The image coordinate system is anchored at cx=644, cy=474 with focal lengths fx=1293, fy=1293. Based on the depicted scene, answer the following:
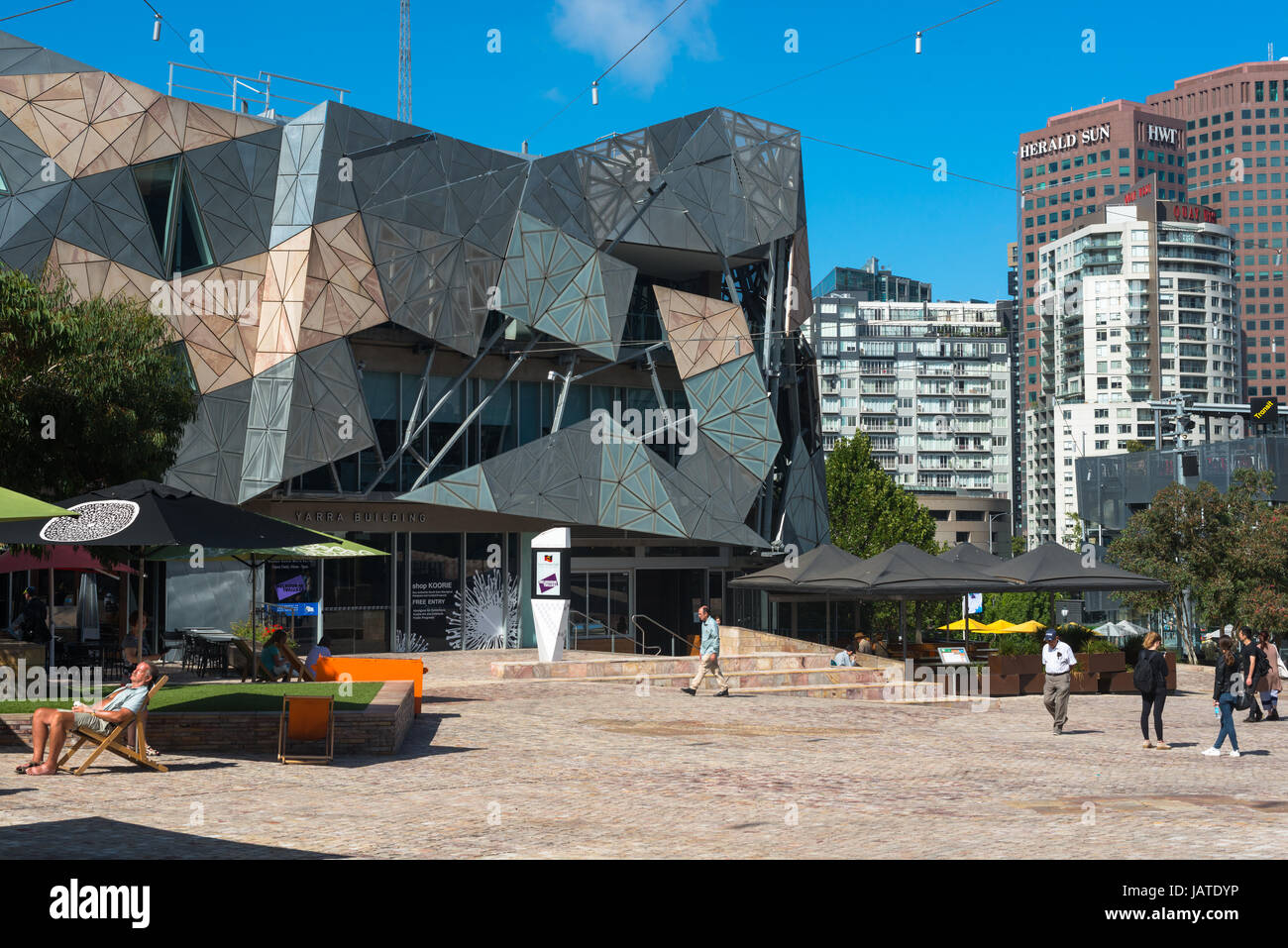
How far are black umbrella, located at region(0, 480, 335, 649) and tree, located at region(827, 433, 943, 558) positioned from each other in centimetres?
5794

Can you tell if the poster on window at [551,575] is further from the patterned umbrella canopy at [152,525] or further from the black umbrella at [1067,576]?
the patterned umbrella canopy at [152,525]

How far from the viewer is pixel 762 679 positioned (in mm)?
24516

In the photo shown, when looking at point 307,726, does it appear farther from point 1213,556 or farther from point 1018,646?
point 1213,556

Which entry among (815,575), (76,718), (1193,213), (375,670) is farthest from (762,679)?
(1193,213)

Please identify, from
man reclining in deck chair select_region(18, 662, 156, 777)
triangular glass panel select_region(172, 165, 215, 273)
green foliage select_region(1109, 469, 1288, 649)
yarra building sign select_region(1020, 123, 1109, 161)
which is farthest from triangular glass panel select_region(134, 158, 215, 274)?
yarra building sign select_region(1020, 123, 1109, 161)

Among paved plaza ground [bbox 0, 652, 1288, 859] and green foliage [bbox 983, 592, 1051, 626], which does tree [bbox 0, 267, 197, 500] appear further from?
green foliage [bbox 983, 592, 1051, 626]

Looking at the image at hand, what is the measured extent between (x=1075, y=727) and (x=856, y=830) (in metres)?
11.0

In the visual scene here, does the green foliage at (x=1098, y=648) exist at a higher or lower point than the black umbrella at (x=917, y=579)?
lower

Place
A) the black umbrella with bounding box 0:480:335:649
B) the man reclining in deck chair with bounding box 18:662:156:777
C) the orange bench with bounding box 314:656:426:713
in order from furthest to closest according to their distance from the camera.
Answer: the orange bench with bounding box 314:656:426:713 → the black umbrella with bounding box 0:480:335:649 → the man reclining in deck chair with bounding box 18:662:156:777

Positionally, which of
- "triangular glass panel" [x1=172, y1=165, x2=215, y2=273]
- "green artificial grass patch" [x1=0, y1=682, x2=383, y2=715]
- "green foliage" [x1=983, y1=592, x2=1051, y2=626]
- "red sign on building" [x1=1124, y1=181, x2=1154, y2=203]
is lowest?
"green foliage" [x1=983, y1=592, x2=1051, y2=626]

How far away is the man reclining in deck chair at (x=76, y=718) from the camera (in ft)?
40.7

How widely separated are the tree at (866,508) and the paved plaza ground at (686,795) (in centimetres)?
5242

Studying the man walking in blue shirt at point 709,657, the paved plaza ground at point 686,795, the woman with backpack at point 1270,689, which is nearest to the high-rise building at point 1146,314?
the woman with backpack at point 1270,689

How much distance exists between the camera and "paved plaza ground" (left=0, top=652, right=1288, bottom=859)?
9.34 meters
